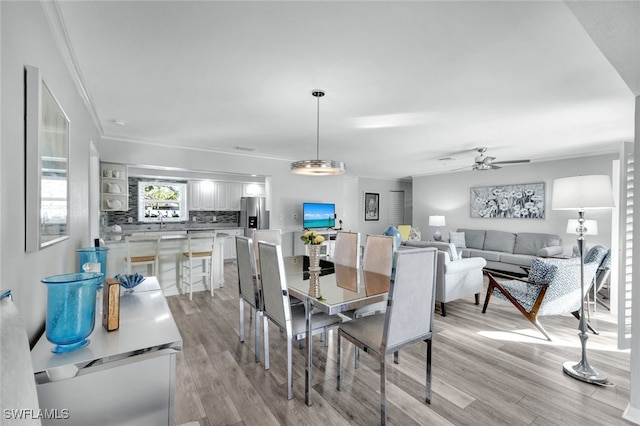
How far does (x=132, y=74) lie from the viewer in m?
2.42

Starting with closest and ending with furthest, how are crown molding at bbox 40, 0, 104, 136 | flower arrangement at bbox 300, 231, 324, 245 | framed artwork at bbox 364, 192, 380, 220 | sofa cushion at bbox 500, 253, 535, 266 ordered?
crown molding at bbox 40, 0, 104, 136 → flower arrangement at bbox 300, 231, 324, 245 → sofa cushion at bbox 500, 253, 535, 266 → framed artwork at bbox 364, 192, 380, 220

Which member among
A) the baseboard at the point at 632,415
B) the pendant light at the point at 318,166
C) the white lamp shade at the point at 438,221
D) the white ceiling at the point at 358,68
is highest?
the white ceiling at the point at 358,68

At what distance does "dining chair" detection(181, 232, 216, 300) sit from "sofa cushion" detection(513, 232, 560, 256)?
19.6 feet

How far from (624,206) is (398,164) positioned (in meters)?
4.36

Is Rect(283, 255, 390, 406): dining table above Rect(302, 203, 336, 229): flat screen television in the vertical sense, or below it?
below

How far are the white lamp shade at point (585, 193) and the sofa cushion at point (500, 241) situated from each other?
4.14 m

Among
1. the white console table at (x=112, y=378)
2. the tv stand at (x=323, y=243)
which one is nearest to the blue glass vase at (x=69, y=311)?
the white console table at (x=112, y=378)

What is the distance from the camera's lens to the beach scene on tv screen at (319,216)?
6.30m

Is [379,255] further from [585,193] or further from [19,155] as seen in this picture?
[19,155]

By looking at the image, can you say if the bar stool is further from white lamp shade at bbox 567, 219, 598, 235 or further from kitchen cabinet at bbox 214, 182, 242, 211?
white lamp shade at bbox 567, 219, 598, 235

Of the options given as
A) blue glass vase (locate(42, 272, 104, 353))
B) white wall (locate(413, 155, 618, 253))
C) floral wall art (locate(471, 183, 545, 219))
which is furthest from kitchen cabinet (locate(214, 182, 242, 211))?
blue glass vase (locate(42, 272, 104, 353))

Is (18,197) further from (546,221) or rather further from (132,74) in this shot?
(546,221)

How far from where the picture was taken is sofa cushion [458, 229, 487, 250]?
655 cm

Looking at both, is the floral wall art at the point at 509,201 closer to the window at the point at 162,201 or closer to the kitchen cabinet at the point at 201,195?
the kitchen cabinet at the point at 201,195
